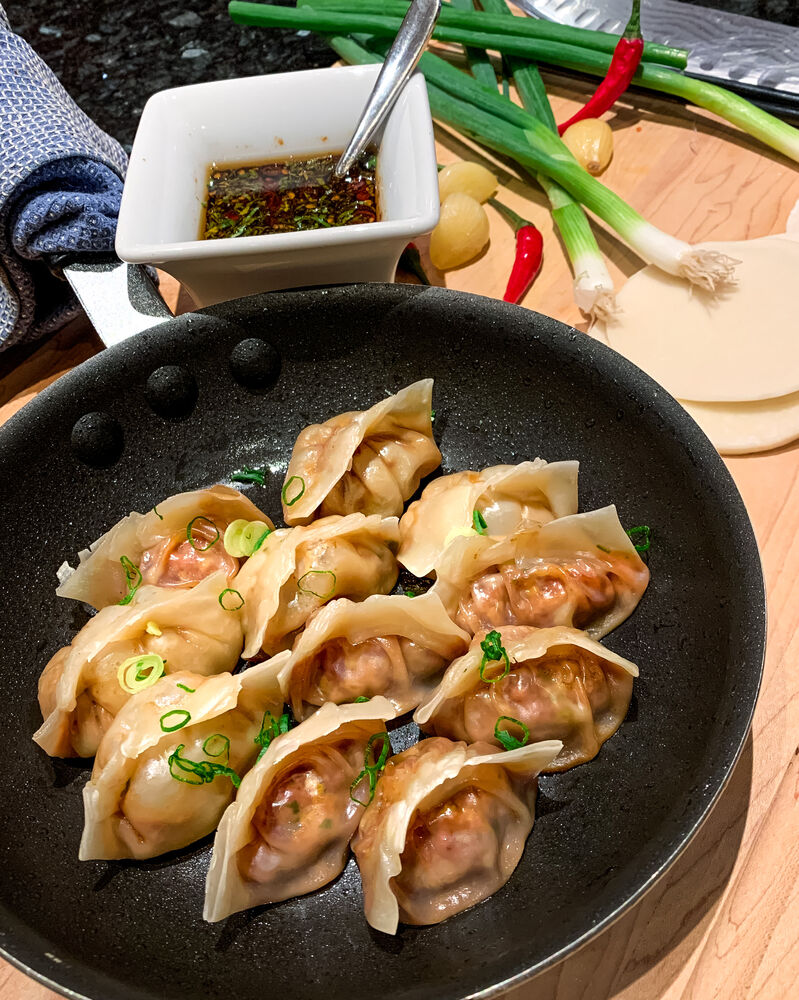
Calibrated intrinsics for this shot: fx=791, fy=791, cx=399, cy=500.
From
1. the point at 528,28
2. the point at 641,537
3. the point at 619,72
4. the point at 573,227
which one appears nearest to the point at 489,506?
the point at 641,537

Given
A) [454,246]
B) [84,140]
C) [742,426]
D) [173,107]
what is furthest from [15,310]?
[742,426]

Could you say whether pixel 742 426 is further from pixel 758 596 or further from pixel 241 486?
pixel 241 486

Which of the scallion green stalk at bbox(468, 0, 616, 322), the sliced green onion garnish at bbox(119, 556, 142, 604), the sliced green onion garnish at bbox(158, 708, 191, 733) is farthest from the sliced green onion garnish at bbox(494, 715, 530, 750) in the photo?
the scallion green stalk at bbox(468, 0, 616, 322)

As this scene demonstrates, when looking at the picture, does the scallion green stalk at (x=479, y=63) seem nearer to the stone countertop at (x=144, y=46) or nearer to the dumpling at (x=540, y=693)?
the stone countertop at (x=144, y=46)

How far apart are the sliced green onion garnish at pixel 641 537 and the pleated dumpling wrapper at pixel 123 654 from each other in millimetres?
825

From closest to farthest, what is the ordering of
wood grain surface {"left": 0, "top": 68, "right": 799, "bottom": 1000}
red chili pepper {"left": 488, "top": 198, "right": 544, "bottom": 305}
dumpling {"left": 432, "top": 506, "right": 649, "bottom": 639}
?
wood grain surface {"left": 0, "top": 68, "right": 799, "bottom": 1000}, dumpling {"left": 432, "top": 506, "right": 649, "bottom": 639}, red chili pepper {"left": 488, "top": 198, "right": 544, "bottom": 305}

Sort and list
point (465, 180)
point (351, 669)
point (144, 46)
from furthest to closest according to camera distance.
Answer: point (144, 46), point (465, 180), point (351, 669)

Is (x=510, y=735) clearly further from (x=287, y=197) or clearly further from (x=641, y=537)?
(x=287, y=197)

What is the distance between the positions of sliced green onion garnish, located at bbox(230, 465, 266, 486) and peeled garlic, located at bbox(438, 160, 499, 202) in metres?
1.06

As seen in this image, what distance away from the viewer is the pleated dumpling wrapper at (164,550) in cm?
165

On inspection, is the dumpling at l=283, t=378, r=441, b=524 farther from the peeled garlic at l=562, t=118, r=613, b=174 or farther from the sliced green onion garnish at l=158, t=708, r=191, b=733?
the peeled garlic at l=562, t=118, r=613, b=174

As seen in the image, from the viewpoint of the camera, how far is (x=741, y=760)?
1508 millimetres

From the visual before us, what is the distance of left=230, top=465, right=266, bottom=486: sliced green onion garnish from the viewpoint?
189 cm

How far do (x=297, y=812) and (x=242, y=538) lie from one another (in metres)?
0.60
